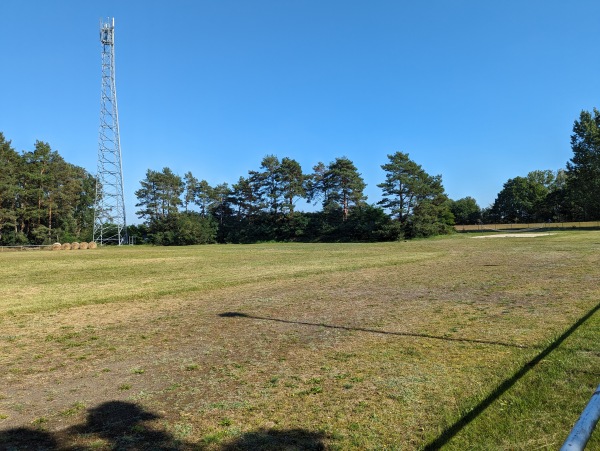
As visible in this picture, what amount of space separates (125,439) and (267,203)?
252 feet

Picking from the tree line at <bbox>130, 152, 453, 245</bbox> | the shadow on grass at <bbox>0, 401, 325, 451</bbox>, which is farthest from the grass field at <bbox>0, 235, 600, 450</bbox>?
the tree line at <bbox>130, 152, 453, 245</bbox>

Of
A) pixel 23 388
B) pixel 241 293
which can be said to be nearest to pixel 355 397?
pixel 23 388

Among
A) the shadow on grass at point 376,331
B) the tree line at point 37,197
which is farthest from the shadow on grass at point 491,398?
the tree line at point 37,197

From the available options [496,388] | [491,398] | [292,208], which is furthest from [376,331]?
[292,208]

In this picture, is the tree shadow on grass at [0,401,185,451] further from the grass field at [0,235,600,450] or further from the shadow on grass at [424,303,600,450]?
the shadow on grass at [424,303,600,450]

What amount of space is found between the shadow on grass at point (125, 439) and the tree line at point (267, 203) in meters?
54.6

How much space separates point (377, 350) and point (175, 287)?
9422 mm

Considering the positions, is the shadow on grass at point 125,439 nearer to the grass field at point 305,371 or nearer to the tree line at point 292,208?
the grass field at point 305,371

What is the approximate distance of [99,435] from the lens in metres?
3.51

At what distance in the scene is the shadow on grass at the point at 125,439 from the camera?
328 centimetres

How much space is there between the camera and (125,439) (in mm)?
3436

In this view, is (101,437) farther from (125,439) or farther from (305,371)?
(305,371)

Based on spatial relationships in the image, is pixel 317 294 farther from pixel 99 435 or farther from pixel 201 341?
pixel 99 435

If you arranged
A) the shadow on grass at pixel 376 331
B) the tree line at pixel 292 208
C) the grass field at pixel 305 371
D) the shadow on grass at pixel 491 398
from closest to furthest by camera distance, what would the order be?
the shadow on grass at pixel 491 398
the grass field at pixel 305 371
the shadow on grass at pixel 376 331
the tree line at pixel 292 208
